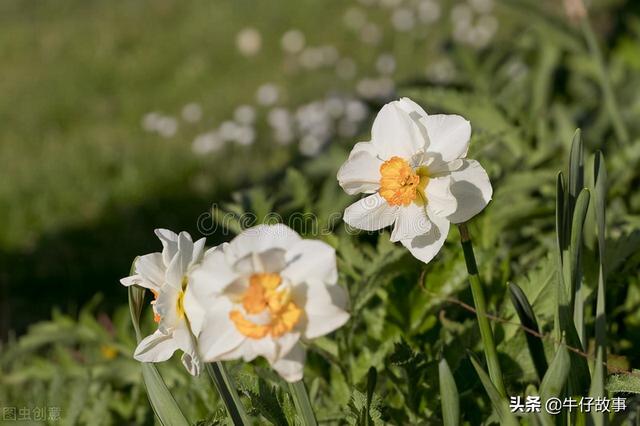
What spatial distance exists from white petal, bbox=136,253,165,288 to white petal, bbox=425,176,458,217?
1.07ft

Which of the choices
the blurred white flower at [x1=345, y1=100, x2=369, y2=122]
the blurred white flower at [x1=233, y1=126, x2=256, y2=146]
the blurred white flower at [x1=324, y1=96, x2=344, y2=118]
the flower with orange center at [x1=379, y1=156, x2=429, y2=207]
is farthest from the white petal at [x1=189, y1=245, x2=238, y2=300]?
the blurred white flower at [x1=233, y1=126, x2=256, y2=146]

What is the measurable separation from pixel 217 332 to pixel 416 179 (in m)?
0.29

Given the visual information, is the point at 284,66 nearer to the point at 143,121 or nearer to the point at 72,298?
the point at 143,121

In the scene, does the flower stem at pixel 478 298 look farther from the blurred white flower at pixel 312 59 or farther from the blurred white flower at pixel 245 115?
the blurred white flower at pixel 312 59

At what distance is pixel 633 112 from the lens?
2.34 metres

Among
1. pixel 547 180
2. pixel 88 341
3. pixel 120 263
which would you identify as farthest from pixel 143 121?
pixel 547 180

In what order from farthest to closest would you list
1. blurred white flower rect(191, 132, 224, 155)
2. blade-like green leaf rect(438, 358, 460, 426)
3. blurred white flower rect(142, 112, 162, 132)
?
blurred white flower rect(142, 112, 162, 132), blurred white flower rect(191, 132, 224, 155), blade-like green leaf rect(438, 358, 460, 426)

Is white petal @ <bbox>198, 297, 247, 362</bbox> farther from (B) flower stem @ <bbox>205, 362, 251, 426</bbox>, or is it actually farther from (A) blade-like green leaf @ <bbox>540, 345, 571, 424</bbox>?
(A) blade-like green leaf @ <bbox>540, 345, 571, 424</bbox>

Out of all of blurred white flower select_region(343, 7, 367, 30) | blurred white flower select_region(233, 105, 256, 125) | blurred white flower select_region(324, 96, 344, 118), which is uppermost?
blurred white flower select_region(343, 7, 367, 30)

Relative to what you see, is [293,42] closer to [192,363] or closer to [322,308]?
[192,363]

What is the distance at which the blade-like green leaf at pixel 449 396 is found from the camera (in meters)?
0.90

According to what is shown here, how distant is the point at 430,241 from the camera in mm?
965

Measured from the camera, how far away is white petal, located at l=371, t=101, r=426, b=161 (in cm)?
97

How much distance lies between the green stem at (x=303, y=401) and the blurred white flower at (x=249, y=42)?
411 centimetres
